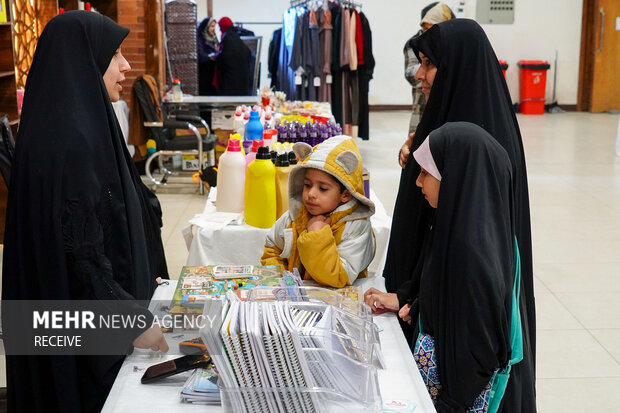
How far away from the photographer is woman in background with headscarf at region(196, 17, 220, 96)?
29.5 ft

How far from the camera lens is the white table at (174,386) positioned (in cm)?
161

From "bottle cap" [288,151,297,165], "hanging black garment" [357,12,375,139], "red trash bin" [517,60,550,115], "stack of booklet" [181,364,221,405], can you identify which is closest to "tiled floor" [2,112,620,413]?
"hanging black garment" [357,12,375,139]

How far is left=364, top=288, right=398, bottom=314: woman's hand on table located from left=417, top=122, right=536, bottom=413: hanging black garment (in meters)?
0.32

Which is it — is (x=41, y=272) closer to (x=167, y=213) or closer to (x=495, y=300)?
(x=495, y=300)

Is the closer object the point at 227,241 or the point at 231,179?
the point at 227,241

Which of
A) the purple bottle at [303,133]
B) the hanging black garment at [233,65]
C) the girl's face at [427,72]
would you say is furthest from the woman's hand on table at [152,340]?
the hanging black garment at [233,65]

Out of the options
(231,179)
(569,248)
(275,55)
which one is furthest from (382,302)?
(275,55)

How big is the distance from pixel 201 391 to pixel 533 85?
12.5m

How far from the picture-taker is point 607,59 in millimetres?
13195

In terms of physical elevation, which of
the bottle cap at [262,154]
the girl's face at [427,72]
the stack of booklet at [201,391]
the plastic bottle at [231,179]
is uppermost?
the girl's face at [427,72]

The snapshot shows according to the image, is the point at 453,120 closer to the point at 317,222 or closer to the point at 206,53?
the point at 317,222

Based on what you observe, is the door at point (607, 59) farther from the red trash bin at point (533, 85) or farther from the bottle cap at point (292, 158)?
the bottle cap at point (292, 158)

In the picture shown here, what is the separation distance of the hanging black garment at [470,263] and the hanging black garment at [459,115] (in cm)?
39

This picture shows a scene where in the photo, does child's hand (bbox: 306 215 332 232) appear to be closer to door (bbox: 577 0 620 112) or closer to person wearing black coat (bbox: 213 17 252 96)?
person wearing black coat (bbox: 213 17 252 96)
